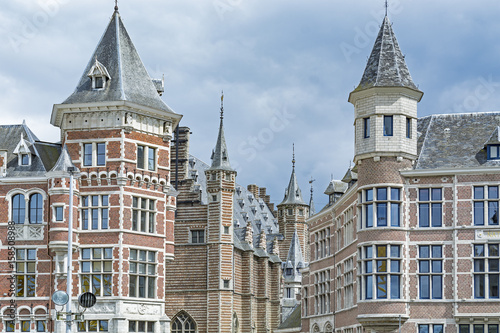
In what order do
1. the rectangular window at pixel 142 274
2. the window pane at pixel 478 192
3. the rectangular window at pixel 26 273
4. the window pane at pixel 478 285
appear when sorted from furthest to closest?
the rectangular window at pixel 142 274 < the rectangular window at pixel 26 273 < the window pane at pixel 478 192 < the window pane at pixel 478 285

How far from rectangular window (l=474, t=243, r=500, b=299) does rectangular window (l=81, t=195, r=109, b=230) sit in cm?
2205

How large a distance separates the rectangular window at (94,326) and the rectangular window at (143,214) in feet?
19.6

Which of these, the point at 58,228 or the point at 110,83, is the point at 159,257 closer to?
the point at 58,228

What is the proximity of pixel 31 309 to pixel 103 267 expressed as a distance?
16.4ft

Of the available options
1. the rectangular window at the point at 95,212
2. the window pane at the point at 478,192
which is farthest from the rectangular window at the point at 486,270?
the rectangular window at the point at 95,212

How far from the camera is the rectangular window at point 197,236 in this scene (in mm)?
84188

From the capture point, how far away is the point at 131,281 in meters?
59.5

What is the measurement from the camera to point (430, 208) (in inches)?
2060

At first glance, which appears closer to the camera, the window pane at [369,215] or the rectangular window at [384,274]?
the rectangular window at [384,274]

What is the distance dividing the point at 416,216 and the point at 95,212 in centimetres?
1969

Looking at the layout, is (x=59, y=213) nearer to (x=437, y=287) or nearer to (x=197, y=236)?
(x=437, y=287)

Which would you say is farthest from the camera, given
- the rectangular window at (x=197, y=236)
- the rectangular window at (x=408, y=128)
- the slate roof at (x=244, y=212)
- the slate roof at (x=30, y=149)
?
the slate roof at (x=244, y=212)

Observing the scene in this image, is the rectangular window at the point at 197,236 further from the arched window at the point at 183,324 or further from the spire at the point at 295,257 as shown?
the spire at the point at 295,257

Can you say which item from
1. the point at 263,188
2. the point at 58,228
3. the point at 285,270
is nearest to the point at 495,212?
the point at 58,228
